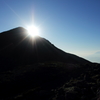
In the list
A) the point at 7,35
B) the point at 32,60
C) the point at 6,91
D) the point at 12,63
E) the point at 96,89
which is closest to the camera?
the point at 96,89

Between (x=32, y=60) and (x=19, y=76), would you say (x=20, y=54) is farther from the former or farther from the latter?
(x=19, y=76)

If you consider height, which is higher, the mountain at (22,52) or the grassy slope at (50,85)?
the mountain at (22,52)

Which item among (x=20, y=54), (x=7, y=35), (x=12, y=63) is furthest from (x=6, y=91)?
(x=7, y=35)

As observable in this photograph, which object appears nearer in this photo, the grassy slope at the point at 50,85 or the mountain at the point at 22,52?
the grassy slope at the point at 50,85

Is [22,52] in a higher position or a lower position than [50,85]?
higher

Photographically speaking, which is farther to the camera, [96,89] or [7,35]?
[7,35]

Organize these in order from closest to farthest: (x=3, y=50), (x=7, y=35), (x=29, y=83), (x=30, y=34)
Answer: (x=29, y=83) → (x=3, y=50) → (x=7, y=35) → (x=30, y=34)

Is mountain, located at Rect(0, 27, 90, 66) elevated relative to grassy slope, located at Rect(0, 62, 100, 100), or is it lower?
elevated

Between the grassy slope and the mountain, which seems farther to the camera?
the mountain

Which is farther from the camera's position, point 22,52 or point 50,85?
point 22,52

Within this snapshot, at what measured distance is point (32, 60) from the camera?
48.6m

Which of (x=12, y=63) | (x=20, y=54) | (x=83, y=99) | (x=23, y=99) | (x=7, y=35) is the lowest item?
(x=83, y=99)

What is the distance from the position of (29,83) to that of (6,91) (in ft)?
15.9

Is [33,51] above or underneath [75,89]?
above
